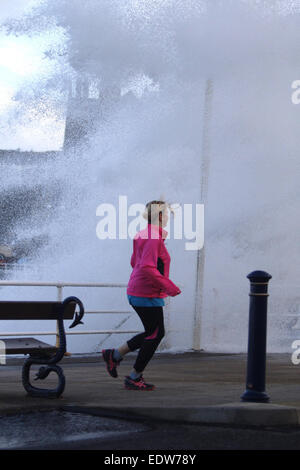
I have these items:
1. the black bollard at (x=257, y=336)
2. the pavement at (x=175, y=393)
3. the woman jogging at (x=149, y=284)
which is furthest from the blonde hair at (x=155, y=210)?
the pavement at (x=175, y=393)

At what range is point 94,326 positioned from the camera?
15.9 m

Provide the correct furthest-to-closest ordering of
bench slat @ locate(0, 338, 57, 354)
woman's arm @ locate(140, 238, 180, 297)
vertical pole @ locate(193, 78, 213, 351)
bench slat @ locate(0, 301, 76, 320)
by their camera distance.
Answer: vertical pole @ locate(193, 78, 213, 351)
woman's arm @ locate(140, 238, 180, 297)
bench slat @ locate(0, 338, 57, 354)
bench slat @ locate(0, 301, 76, 320)

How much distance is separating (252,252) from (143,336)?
29.2ft

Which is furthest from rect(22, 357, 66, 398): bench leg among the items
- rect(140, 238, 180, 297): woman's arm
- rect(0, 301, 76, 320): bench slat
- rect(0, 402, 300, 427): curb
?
Result: rect(140, 238, 180, 297): woman's arm

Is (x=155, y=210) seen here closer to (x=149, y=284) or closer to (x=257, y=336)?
(x=149, y=284)

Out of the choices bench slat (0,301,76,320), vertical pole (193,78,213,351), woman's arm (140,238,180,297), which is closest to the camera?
bench slat (0,301,76,320)

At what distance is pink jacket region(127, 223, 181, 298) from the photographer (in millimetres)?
7512

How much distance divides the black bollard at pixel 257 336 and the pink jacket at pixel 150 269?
94 cm

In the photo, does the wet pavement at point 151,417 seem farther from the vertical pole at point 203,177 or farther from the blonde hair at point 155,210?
the vertical pole at point 203,177

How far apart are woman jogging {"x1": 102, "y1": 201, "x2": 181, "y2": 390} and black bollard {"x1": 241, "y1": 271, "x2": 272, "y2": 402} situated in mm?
975

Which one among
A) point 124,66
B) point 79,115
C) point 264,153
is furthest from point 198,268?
point 79,115

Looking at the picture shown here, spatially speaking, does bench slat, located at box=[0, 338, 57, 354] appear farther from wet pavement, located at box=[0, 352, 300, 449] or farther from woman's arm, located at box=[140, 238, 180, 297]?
woman's arm, located at box=[140, 238, 180, 297]

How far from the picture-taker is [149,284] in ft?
24.9
